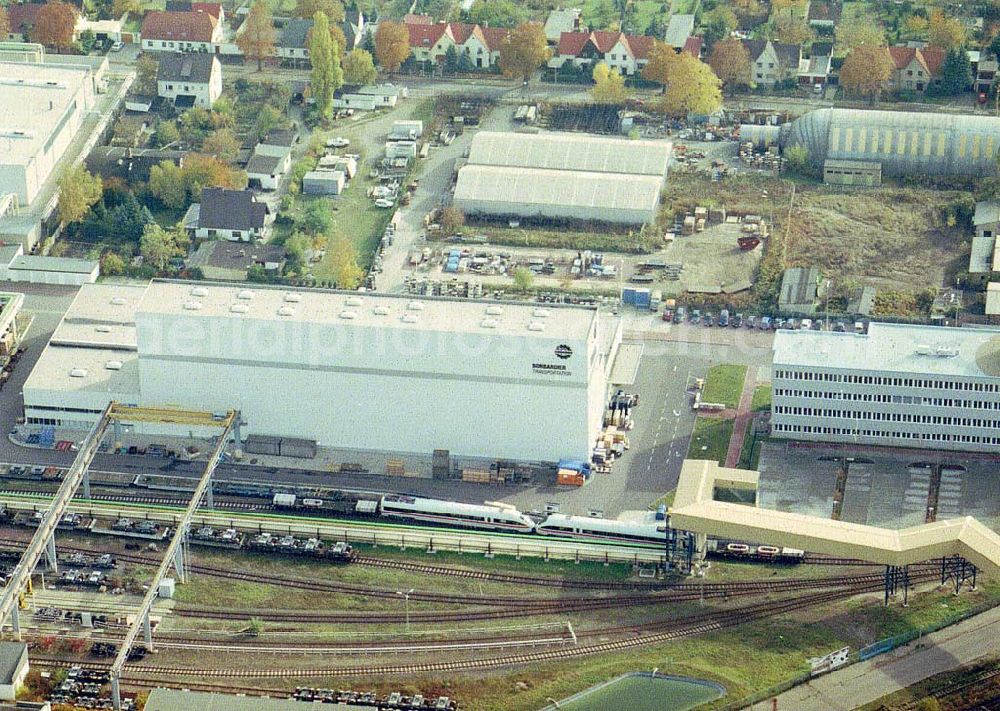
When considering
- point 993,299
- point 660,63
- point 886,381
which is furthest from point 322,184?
point 886,381

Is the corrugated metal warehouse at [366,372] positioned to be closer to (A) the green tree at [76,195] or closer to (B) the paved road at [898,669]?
(B) the paved road at [898,669]

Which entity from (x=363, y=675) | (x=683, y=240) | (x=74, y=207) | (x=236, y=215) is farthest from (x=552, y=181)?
(x=363, y=675)

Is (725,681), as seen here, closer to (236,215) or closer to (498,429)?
(498,429)

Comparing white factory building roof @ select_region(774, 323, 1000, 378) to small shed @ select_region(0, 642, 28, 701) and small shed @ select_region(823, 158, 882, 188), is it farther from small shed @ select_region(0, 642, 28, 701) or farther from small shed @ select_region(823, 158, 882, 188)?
small shed @ select_region(0, 642, 28, 701)

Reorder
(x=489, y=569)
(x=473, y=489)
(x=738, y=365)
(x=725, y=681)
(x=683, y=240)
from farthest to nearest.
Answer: (x=683, y=240)
(x=738, y=365)
(x=473, y=489)
(x=489, y=569)
(x=725, y=681)

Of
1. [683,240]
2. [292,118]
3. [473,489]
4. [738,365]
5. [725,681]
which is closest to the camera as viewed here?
[725,681]

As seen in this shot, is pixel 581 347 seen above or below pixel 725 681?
above
